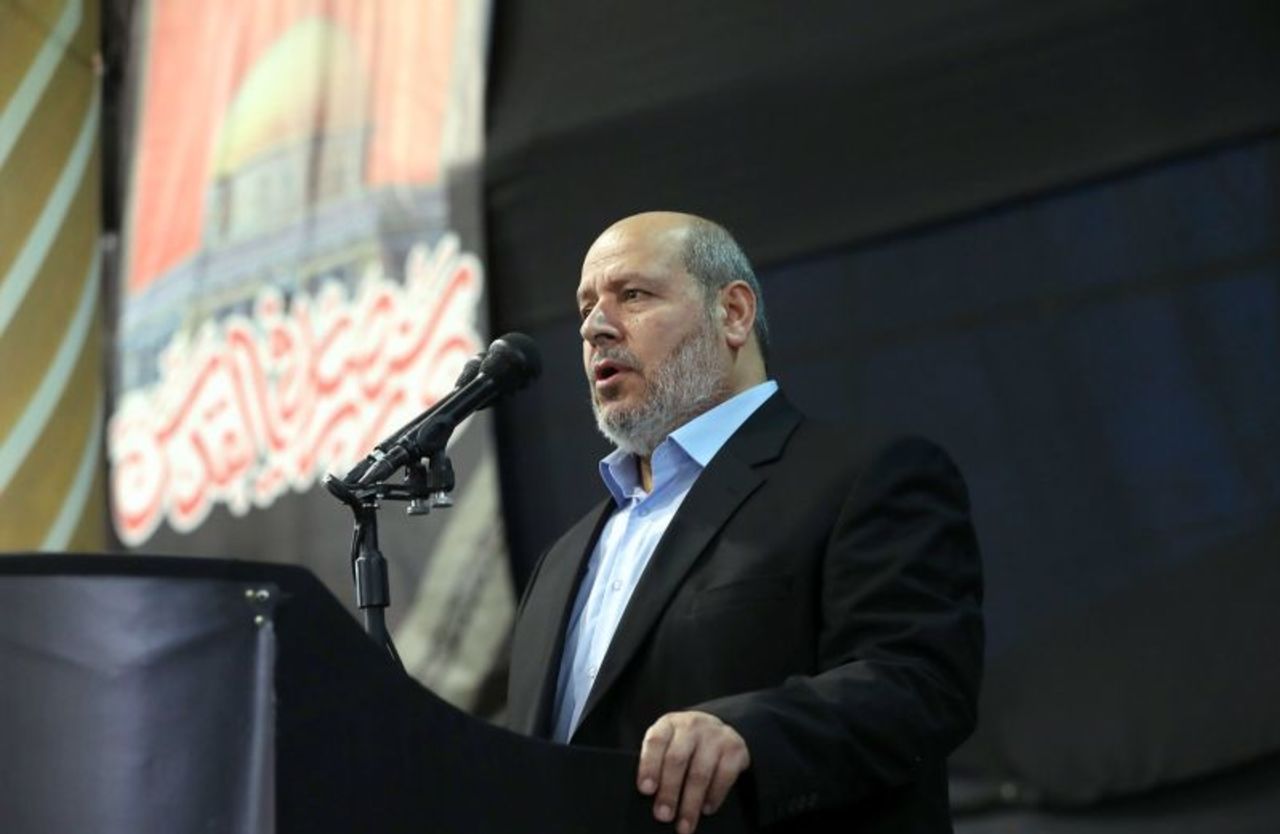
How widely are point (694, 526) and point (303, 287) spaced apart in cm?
283

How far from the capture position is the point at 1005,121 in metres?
3.57

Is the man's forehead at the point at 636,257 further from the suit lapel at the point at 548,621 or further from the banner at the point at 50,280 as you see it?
the banner at the point at 50,280

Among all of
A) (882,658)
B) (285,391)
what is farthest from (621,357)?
(285,391)

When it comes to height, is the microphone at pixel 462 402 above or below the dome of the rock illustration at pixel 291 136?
below

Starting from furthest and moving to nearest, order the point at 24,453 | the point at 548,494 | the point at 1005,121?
the point at 24,453
the point at 548,494
the point at 1005,121

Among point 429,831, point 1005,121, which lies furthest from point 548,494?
point 429,831

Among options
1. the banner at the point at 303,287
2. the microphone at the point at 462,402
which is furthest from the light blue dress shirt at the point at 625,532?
the banner at the point at 303,287

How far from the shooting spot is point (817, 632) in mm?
1941

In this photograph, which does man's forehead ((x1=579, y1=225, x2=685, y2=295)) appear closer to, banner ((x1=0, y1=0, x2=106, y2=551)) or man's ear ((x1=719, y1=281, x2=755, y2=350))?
man's ear ((x1=719, y1=281, x2=755, y2=350))

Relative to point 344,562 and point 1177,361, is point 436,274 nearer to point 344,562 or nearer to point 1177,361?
point 344,562

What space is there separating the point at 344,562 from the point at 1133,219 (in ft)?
6.74

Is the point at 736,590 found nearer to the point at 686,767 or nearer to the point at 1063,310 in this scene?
the point at 686,767

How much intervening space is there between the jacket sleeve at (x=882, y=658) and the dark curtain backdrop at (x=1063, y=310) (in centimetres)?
136

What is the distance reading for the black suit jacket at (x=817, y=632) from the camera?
173cm
